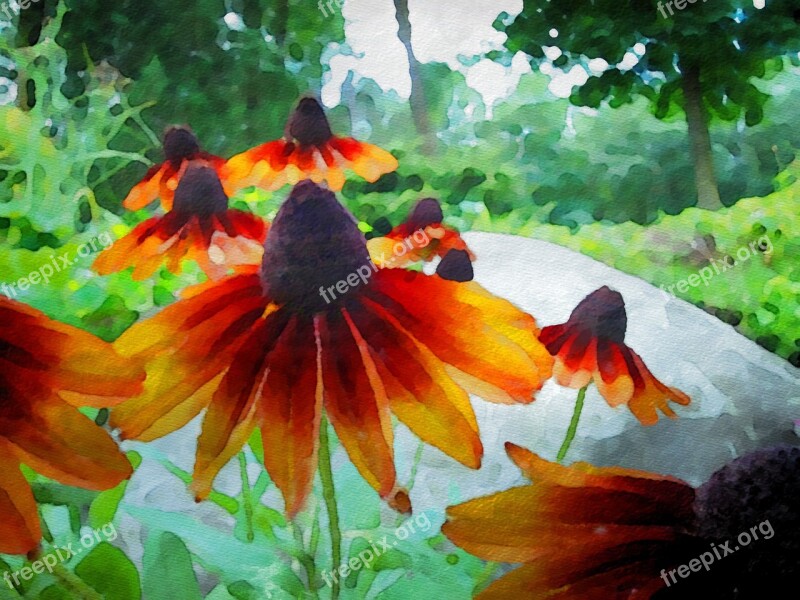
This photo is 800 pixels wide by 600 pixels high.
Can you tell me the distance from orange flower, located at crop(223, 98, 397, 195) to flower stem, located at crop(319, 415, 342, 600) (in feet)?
0.65

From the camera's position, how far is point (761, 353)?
570 mm

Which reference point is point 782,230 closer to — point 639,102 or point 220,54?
point 639,102

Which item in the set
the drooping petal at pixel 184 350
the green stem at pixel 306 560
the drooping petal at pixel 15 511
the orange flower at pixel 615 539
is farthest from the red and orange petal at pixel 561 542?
the drooping petal at pixel 15 511

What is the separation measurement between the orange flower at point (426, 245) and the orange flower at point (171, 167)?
0.15 meters

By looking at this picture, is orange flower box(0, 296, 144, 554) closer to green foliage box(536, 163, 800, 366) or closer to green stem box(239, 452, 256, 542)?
green stem box(239, 452, 256, 542)

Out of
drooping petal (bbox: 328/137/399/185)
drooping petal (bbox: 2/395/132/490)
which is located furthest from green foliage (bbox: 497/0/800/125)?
drooping petal (bbox: 2/395/132/490)

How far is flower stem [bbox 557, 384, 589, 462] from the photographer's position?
0.55m

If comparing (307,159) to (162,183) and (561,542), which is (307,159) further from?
(561,542)

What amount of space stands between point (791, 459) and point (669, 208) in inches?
9.1

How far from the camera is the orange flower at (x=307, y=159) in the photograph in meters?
0.56

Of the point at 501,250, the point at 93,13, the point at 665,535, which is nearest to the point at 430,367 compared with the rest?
the point at 501,250

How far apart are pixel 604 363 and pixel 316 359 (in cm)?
23

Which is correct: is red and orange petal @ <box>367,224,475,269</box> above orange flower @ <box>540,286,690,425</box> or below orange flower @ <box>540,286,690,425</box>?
above

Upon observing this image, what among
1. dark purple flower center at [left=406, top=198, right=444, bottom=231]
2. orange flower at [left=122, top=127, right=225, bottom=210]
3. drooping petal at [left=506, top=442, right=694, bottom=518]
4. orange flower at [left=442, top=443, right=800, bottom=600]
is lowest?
orange flower at [left=442, top=443, right=800, bottom=600]
